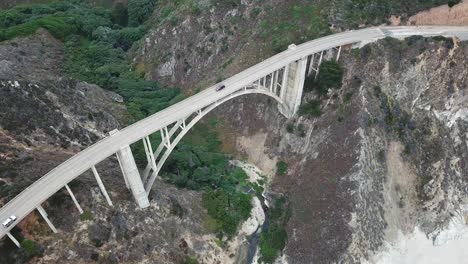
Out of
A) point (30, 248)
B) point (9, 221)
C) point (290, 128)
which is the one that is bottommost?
point (30, 248)

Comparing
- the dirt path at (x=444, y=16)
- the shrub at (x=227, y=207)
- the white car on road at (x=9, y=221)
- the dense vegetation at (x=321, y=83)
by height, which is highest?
the dirt path at (x=444, y=16)

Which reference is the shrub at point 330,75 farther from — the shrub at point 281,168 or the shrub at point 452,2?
A: the shrub at point 452,2

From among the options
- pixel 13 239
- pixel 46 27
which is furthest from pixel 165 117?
pixel 46 27

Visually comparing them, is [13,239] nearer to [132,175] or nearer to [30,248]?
[30,248]

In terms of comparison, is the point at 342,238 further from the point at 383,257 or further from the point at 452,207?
the point at 452,207

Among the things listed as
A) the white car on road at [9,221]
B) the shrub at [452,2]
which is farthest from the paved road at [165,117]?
the shrub at [452,2]
